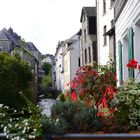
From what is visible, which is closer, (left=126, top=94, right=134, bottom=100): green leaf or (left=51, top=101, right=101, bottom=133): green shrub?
(left=51, top=101, right=101, bottom=133): green shrub

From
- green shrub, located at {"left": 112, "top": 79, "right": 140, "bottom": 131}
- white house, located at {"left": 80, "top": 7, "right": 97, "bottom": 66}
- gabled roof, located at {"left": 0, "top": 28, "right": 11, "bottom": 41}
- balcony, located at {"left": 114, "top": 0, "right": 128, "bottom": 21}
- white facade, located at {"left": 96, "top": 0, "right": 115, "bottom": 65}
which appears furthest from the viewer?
gabled roof, located at {"left": 0, "top": 28, "right": 11, "bottom": 41}

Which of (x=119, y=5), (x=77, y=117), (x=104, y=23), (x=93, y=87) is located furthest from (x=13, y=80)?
(x=77, y=117)

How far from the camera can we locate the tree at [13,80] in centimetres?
1995

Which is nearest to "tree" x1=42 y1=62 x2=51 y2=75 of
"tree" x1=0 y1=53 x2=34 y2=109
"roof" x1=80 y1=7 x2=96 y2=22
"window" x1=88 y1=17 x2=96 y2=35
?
"roof" x1=80 y1=7 x2=96 y2=22

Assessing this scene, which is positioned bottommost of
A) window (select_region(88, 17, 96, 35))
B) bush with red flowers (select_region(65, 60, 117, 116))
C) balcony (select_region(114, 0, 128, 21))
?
bush with red flowers (select_region(65, 60, 117, 116))

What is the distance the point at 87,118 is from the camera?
15.3 feet

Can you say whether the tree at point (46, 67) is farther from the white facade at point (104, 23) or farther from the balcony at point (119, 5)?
the balcony at point (119, 5)

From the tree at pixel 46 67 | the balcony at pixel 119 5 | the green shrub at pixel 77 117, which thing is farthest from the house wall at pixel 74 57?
the tree at pixel 46 67

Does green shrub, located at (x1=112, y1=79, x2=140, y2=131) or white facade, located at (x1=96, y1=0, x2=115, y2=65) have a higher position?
white facade, located at (x1=96, y1=0, x2=115, y2=65)

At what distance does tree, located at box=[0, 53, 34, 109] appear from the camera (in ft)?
65.5

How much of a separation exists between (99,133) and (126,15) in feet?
26.0

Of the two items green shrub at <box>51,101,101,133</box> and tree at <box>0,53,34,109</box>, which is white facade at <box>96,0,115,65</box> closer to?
tree at <box>0,53,34,109</box>

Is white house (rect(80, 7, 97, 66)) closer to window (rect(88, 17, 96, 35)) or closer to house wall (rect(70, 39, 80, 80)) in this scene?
window (rect(88, 17, 96, 35))

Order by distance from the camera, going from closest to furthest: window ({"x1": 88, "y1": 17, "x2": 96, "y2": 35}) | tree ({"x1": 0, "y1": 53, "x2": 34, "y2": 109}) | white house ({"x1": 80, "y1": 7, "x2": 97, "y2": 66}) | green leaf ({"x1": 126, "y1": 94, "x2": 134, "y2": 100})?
green leaf ({"x1": 126, "y1": 94, "x2": 134, "y2": 100}), tree ({"x1": 0, "y1": 53, "x2": 34, "y2": 109}), white house ({"x1": 80, "y1": 7, "x2": 97, "y2": 66}), window ({"x1": 88, "y1": 17, "x2": 96, "y2": 35})
